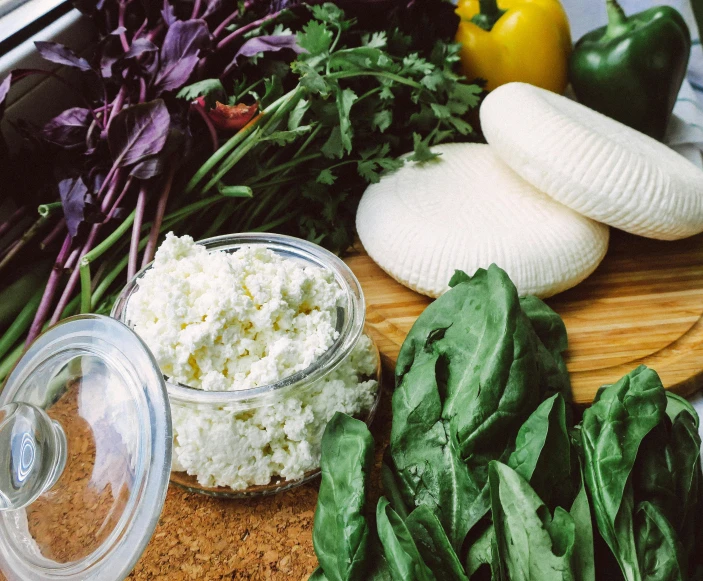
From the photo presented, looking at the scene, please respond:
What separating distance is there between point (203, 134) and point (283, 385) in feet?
1.90

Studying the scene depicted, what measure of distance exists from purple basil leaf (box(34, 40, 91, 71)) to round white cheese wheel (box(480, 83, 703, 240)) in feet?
2.48

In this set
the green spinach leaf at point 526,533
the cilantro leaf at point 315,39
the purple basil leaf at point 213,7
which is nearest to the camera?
the green spinach leaf at point 526,533

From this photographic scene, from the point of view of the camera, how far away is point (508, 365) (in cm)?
71

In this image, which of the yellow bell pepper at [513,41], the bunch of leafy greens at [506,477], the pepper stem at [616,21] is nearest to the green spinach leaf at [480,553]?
the bunch of leafy greens at [506,477]

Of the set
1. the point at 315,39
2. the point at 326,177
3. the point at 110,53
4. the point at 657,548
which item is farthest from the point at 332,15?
the point at 657,548

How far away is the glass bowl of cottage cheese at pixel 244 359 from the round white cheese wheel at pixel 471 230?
0.26 m

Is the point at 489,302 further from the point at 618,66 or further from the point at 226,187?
the point at 618,66

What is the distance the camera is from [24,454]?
650mm

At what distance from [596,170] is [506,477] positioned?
2.07 feet

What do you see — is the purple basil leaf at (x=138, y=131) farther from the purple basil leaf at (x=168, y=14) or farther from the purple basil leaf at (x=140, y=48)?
the purple basil leaf at (x=168, y=14)

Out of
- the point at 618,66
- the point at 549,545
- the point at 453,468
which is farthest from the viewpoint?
the point at 618,66

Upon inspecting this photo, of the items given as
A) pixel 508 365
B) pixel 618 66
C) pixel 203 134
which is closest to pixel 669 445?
pixel 508 365

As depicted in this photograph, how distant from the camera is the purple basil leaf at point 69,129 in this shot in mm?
1048

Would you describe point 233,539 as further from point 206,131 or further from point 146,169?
point 206,131
